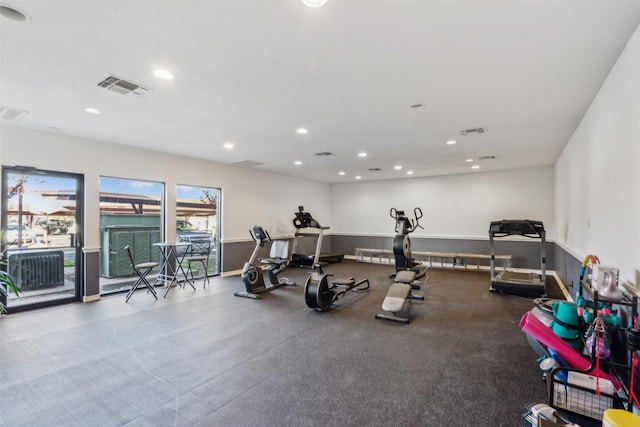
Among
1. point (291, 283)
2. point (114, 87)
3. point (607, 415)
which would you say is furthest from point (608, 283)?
point (291, 283)

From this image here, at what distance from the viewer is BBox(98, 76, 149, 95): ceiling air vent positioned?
299 cm

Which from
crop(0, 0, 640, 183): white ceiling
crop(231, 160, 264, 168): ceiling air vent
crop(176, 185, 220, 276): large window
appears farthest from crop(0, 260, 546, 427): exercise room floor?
crop(231, 160, 264, 168): ceiling air vent

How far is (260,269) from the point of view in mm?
6164

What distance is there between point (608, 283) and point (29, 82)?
17.7ft

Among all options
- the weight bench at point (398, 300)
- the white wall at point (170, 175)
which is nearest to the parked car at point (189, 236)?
the white wall at point (170, 175)

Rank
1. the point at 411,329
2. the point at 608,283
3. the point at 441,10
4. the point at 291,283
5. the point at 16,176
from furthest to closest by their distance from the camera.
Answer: the point at 291,283 < the point at 16,176 < the point at 411,329 < the point at 608,283 < the point at 441,10

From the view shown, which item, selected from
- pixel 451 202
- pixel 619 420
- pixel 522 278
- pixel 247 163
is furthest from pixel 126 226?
pixel 451 202

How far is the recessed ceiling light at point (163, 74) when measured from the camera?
2808mm

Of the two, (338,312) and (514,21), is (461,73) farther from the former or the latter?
(338,312)

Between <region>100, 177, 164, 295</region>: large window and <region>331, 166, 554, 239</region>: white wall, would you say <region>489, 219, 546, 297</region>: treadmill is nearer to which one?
<region>331, 166, 554, 239</region>: white wall

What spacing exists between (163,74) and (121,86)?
2.06 ft

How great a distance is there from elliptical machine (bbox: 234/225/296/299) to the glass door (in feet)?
9.39

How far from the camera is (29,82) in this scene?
9.95 ft

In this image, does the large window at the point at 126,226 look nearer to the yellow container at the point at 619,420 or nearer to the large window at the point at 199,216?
the large window at the point at 199,216
